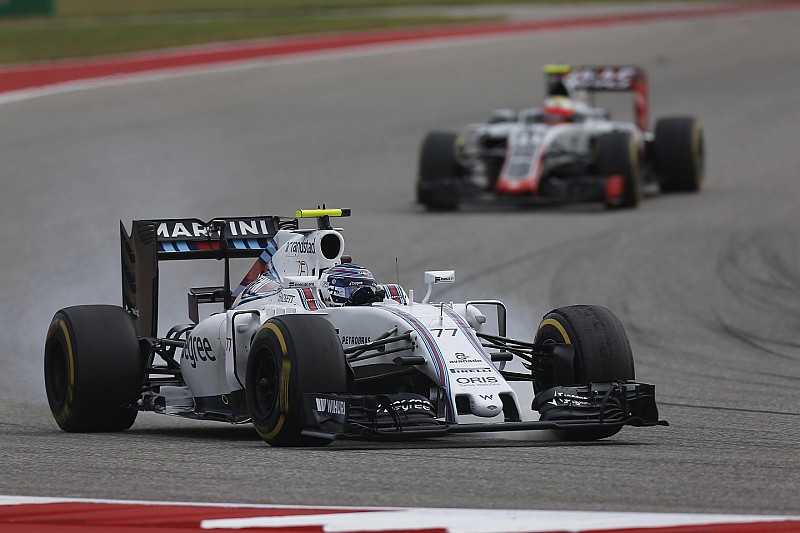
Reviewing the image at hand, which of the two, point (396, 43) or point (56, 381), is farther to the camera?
point (396, 43)

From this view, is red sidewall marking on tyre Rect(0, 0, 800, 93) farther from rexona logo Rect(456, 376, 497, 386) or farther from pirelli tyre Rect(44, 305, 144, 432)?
rexona logo Rect(456, 376, 497, 386)

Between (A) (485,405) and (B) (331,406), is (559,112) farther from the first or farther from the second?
(B) (331,406)

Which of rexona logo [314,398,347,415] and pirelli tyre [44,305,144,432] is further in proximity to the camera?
pirelli tyre [44,305,144,432]

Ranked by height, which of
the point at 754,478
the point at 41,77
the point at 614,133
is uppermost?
the point at 41,77

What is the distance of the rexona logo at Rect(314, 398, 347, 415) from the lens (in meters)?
9.34

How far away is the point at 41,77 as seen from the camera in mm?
33156

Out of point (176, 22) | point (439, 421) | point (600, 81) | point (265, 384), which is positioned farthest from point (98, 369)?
point (176, 22)

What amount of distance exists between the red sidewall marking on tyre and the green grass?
105 cm

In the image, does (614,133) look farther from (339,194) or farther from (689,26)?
(689,26)

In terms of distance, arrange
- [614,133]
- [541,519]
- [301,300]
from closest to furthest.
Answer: [541,519] → [301,300] → [614,133]

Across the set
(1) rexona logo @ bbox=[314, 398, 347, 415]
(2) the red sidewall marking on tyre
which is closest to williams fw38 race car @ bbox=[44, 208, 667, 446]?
(1) rexona logo @ bbox=[314, 398, 347, 415]

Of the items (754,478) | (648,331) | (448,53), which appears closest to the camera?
(754,478)

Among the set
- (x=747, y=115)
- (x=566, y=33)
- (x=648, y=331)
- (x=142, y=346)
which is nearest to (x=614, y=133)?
(x=648, y=331)

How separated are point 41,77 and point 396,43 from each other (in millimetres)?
12102
